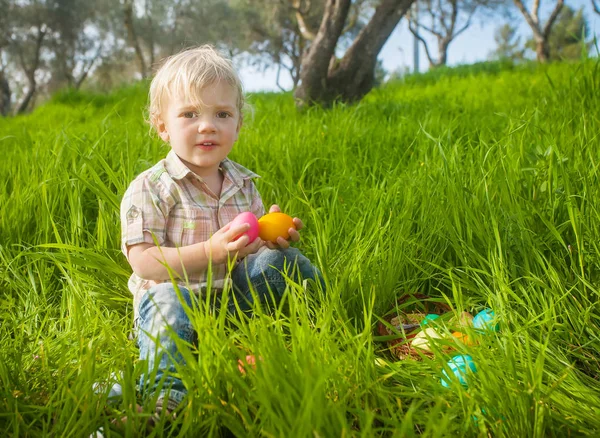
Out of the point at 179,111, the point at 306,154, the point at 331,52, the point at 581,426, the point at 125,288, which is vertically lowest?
the point at 581,426

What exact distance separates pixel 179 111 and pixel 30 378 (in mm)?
979

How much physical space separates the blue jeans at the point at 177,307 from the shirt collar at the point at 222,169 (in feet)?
1.04

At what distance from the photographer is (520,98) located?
194 inches

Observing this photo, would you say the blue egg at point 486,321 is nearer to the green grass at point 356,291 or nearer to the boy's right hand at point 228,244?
the green grass at point 356,291

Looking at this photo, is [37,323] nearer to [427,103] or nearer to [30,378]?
[30,378]

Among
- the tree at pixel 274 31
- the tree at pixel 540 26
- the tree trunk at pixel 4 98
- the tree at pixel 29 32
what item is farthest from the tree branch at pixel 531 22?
the tree at pixel 29 32

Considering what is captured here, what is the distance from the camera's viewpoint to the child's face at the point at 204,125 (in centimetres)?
193

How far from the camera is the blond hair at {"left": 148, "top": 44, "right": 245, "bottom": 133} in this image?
6.23 ft

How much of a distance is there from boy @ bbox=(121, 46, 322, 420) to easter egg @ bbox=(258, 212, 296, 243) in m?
0.03

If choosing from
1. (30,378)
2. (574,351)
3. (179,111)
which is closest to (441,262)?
(574,351)

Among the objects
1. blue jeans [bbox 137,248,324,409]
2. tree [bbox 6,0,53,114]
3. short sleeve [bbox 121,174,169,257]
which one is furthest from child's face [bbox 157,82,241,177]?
tree [bbox 6,0,53,114]

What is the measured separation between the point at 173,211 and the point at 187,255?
9.2 inches

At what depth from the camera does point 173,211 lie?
196 cm

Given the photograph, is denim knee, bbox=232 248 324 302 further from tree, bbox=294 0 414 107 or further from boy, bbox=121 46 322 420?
Result: tree, bbox=294 0 414 107
